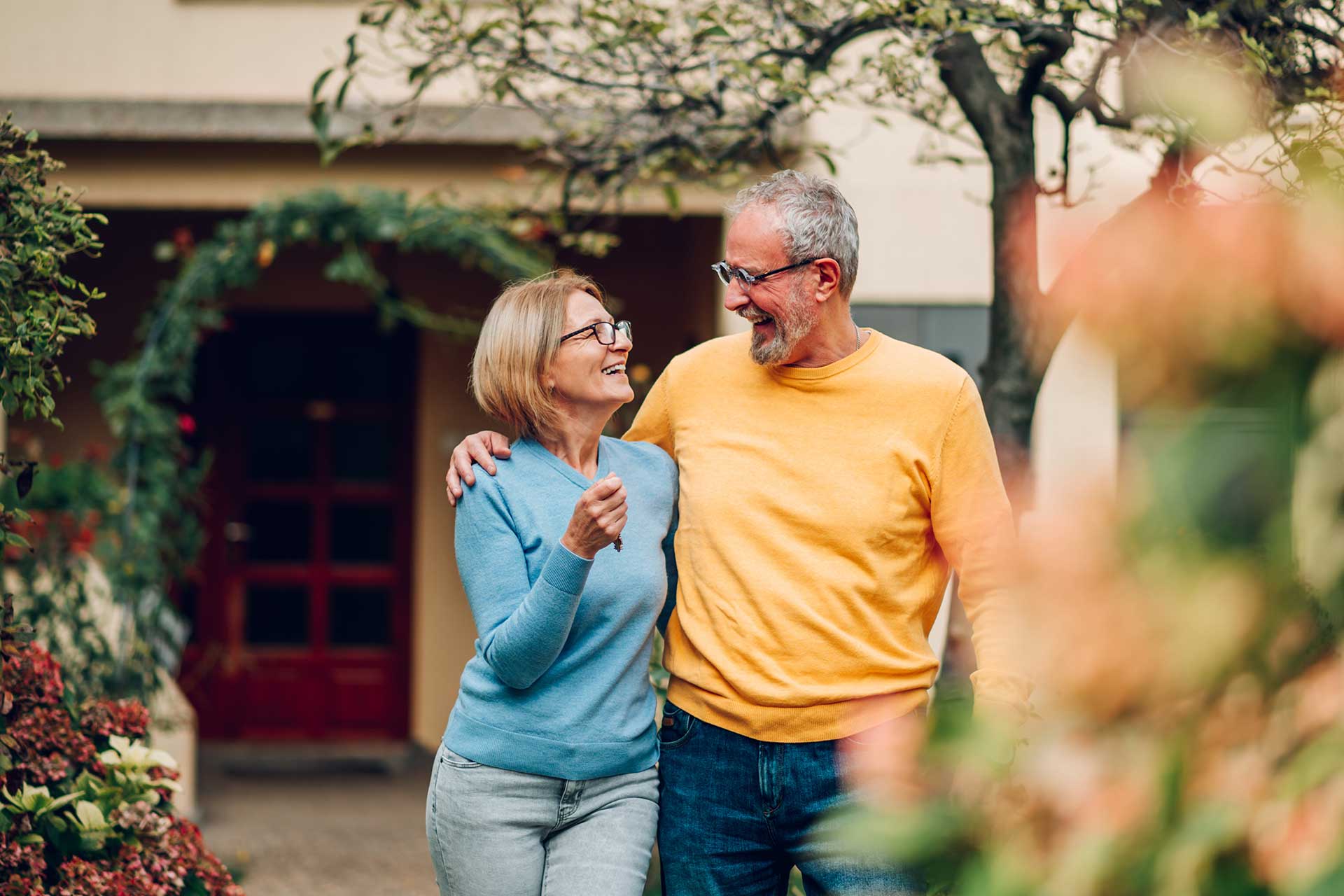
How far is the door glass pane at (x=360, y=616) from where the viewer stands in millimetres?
8266

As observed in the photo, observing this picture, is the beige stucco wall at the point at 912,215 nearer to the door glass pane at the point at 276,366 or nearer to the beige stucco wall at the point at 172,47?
the beige stucco wall at the point at 172,47

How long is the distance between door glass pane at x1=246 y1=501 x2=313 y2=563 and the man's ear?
6380mm

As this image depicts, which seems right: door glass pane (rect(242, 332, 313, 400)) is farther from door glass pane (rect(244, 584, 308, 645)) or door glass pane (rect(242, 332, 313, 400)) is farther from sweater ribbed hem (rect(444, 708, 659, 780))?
sweater ribbed hem (rect(444, 708, 659, 780))

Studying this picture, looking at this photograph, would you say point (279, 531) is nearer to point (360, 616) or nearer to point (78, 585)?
point (360, 616)

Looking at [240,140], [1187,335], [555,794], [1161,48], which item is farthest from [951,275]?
[1187,335]

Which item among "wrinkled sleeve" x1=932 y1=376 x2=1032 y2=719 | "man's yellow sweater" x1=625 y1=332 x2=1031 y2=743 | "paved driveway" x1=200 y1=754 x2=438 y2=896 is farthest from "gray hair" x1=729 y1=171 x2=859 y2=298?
"paved driveway" x1=200 y1=754 x2=438 y2=896

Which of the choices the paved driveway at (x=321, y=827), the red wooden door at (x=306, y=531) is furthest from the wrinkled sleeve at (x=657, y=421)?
the red wooden door at (x=306, y=531)

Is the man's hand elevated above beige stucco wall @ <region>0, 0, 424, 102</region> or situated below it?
below

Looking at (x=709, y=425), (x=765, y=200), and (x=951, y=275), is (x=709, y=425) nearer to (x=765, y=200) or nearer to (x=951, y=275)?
(x=765, y=200)

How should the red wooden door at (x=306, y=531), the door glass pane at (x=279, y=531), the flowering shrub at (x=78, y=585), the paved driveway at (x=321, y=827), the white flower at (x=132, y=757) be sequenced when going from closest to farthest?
1. the white flower at (x=132, y=757)
2. the flowering shrub at (x=78, y=585)
3. the paved driveway at (x=321, y=827)
4. the red wooden door at (x=306, y=531)
5. the door glass pane at (x=279, y=531)

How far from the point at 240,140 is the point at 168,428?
138cm

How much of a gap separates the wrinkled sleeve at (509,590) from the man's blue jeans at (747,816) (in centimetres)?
32

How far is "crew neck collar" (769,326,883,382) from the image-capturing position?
2432 millimetres

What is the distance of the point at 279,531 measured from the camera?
27.2ft
